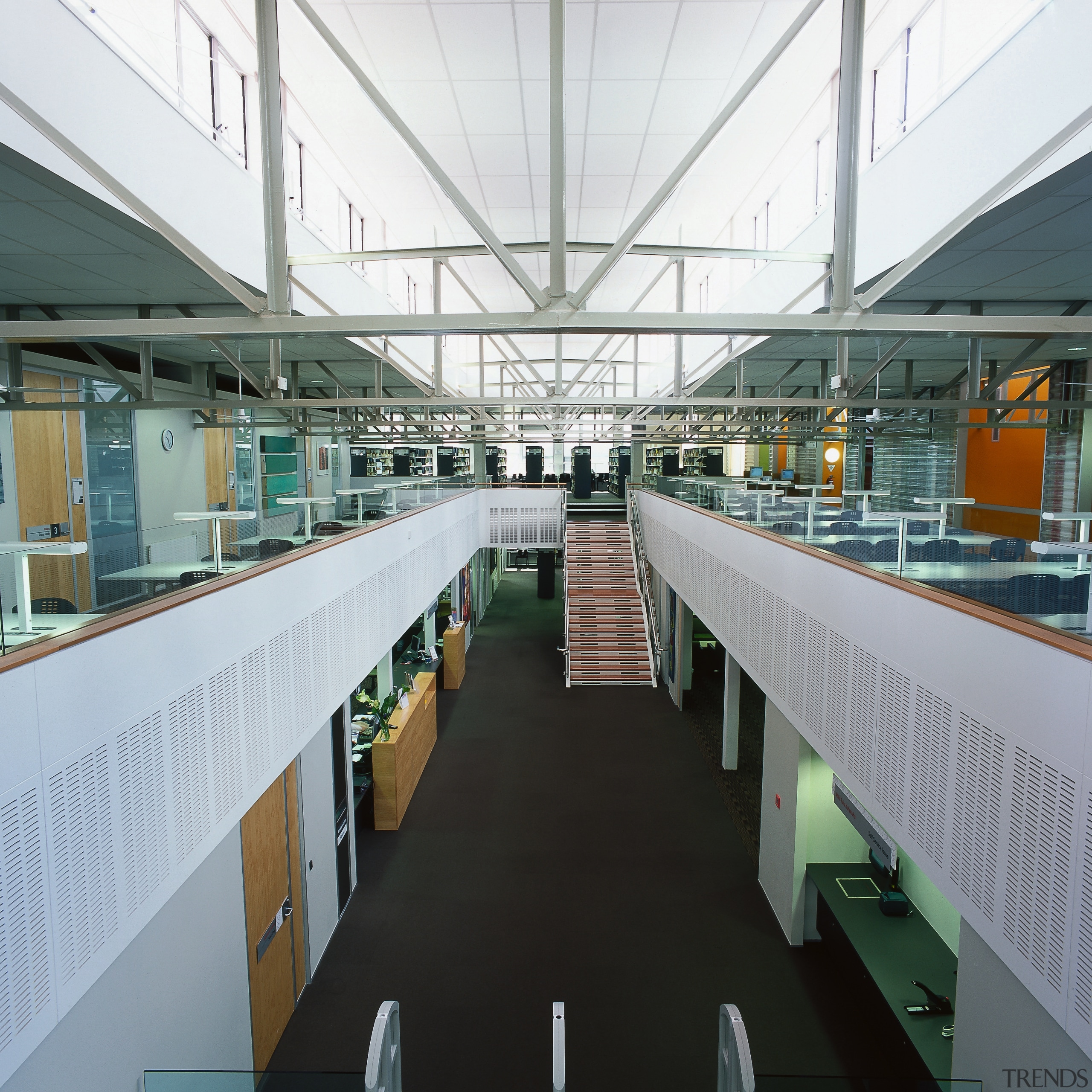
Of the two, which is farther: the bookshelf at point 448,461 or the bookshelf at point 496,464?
the bookshelf at point 496,464

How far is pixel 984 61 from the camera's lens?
4.06m

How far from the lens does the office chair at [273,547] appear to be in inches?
217

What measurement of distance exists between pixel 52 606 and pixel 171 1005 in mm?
2770

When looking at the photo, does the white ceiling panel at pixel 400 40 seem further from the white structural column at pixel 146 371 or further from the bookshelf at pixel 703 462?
the bookshelf at pixel 703 462

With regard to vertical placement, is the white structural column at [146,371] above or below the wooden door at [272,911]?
above

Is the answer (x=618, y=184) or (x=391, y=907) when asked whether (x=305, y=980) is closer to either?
(x=391, y=907)

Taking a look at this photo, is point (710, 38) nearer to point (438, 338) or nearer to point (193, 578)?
point (438, 338)

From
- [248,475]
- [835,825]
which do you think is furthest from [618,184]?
[248,475]

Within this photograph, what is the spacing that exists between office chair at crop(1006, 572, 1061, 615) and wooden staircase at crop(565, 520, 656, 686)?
12.3 m

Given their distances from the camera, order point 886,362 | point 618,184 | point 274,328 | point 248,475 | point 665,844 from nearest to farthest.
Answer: point 274,328
point 886,362
point 618,184
point 665,844
point 248,475

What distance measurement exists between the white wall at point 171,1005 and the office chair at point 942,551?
5285mm

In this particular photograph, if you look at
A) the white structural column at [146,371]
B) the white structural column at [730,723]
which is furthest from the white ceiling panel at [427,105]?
the white structural column at [730,723]

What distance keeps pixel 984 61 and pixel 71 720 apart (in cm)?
601

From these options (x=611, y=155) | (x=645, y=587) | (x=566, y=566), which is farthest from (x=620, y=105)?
(x=566, y=566)
